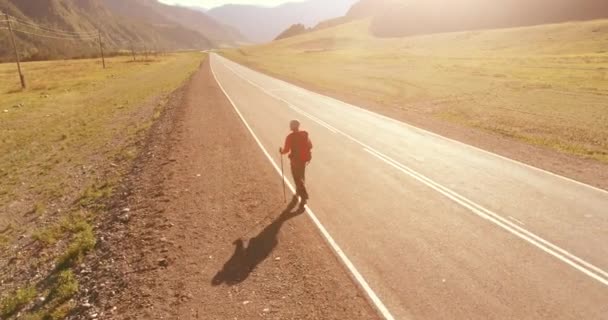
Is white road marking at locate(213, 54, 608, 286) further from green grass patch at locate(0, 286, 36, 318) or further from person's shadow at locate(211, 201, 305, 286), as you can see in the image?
green grass patch at locate(0, 286, 36, 318)

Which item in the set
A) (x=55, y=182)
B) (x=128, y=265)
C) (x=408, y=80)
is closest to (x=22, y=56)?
(x=408, y=80)

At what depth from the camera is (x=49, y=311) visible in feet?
23.4

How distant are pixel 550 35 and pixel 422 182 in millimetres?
95298

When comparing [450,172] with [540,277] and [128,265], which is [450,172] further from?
[128,265]

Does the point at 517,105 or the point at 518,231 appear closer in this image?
the point at 518,231

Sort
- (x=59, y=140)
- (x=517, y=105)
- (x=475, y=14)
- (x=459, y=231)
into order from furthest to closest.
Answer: (x=475, y=14) → (x=517, y=105) → (x=59, y=140) → (x=459, y=231)

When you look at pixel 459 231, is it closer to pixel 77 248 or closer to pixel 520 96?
pixel 77 248

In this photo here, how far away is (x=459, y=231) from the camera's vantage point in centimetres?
905

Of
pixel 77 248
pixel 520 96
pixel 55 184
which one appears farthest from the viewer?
pixel 520 96

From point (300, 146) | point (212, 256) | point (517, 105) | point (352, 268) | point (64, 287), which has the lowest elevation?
point (64, 287)

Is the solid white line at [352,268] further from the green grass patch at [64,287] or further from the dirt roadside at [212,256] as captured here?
the green grass patch at [64,287]

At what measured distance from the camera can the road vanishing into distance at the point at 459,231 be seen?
6.78m

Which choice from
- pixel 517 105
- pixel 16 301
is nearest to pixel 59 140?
pixel 16 301

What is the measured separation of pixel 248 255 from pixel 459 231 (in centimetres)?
450
